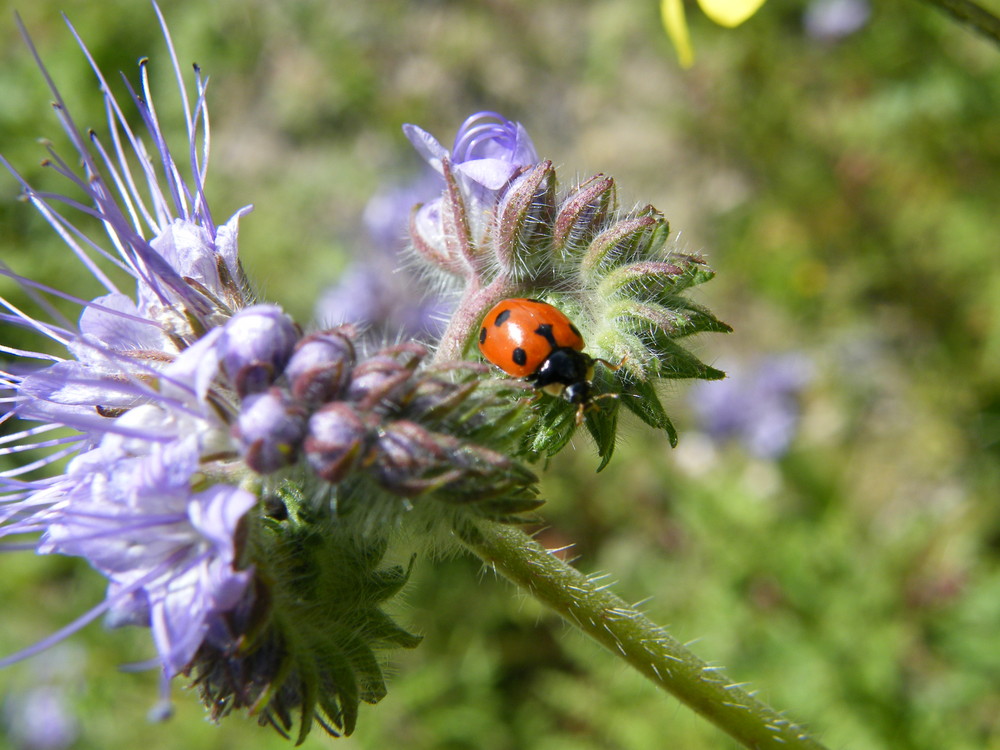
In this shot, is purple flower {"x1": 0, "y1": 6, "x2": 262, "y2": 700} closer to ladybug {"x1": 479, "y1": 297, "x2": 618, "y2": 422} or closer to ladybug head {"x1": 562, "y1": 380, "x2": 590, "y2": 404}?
ladybug {"x1": 479, "y1": 297, "x2": 618, "y2": 422}

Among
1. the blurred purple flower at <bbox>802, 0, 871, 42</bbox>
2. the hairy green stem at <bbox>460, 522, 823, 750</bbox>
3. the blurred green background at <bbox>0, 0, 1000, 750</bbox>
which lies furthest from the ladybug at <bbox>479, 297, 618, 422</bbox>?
the blurred purple flower at <bbox>802, 0, 871, 42</bbox>

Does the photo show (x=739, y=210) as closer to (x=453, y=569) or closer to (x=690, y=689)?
(x=453, y=569)

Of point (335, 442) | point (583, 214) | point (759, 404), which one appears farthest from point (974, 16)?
point (759, 404)

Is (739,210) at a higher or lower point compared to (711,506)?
higher

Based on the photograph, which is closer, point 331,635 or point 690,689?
point 331,635

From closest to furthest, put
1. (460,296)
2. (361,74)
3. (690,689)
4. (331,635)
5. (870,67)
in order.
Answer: (331,635), (690,689), (460,296), (870,67), (361,74)

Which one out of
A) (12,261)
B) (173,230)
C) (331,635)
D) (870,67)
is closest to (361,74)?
(12,261)

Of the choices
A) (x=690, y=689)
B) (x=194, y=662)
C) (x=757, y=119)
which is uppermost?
(x=757, y=119)
